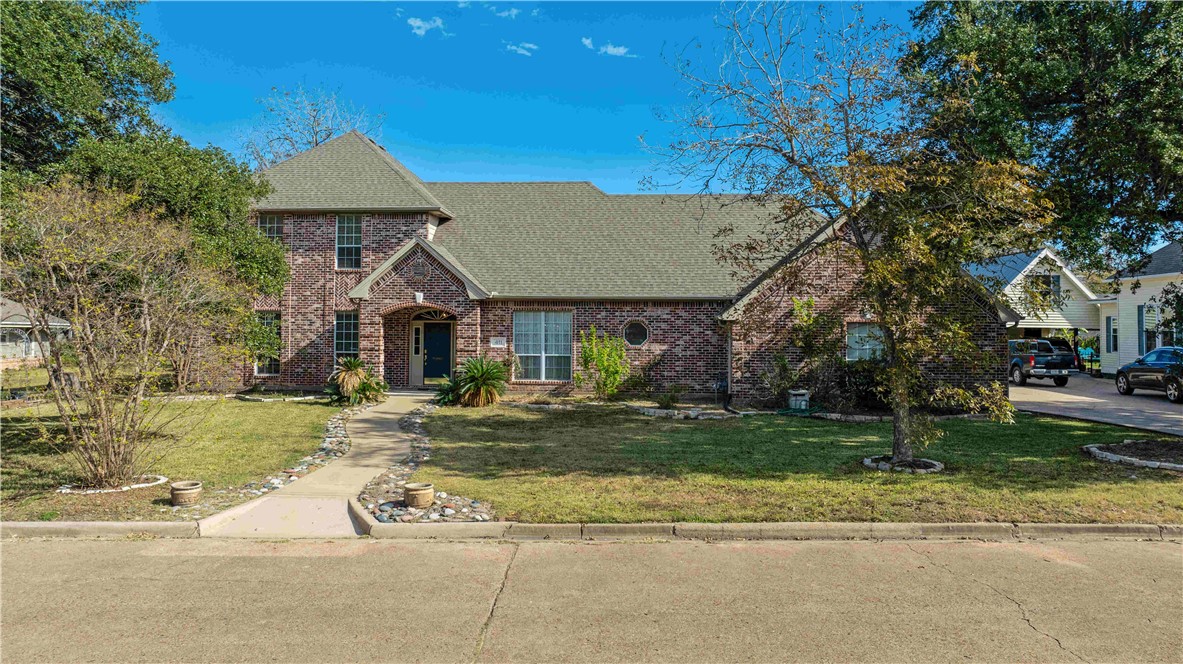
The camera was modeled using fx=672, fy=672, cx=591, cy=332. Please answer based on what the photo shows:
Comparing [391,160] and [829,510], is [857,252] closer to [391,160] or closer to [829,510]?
[829,510]

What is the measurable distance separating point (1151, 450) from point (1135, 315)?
2267cm

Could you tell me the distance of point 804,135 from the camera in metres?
10.2

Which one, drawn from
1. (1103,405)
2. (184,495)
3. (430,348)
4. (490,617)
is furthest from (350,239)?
(1103,405)

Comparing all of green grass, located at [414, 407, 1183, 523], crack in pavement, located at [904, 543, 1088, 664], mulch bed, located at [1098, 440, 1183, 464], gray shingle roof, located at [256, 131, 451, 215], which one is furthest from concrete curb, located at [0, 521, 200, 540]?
gray shingle roof, located at [256, 131, 451, 215]

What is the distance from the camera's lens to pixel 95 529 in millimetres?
7328

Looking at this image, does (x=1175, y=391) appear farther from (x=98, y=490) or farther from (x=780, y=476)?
(x=98, y=490)

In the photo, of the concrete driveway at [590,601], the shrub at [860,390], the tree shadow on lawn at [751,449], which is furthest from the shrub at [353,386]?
the shrub at [860,390]

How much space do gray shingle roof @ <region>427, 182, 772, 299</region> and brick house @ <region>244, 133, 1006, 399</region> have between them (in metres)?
0.06

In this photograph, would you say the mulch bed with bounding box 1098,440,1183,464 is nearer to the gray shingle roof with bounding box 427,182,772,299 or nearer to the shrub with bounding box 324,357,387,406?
the gray shingle roof with bounding box 427,182,772,299

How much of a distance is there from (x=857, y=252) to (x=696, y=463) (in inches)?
156

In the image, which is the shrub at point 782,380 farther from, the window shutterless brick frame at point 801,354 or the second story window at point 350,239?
the second story window at point 350,239

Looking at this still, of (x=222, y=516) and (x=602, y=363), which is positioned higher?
(x=602, y=363)

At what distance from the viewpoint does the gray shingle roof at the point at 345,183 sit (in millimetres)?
21078

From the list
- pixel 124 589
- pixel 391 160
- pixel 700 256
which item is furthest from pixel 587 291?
pixel 124 589
